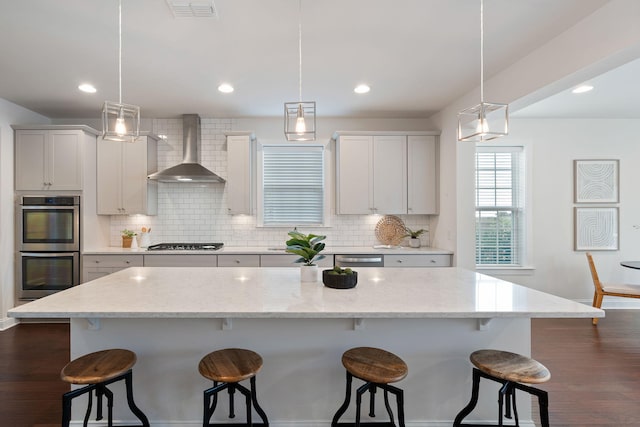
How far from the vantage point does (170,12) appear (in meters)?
2.32

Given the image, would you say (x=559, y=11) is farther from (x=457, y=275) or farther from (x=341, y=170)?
(x=341, y=170)

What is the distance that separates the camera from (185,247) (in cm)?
452

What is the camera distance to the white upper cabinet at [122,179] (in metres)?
4.54

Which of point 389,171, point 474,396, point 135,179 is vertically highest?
A: point 389,171

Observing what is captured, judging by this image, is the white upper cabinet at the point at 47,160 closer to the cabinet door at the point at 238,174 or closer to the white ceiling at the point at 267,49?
the white ceiling at the point at 267,49

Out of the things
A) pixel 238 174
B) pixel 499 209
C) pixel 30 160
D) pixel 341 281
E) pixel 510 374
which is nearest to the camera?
pixel 510 374

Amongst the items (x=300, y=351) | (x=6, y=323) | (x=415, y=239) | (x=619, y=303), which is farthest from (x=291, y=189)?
(x=619, y=303)

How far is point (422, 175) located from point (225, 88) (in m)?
2.80

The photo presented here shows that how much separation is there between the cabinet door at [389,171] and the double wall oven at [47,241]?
156 inches

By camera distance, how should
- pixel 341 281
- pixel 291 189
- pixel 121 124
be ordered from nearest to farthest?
pixel 121 124
pixel 341 281
pixel 291 189

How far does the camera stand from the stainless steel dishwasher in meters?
4.30

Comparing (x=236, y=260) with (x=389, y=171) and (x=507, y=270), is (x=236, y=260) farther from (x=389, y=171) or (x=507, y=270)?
(x=507, y=270)

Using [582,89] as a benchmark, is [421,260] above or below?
below

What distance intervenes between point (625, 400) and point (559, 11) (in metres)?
2.93
